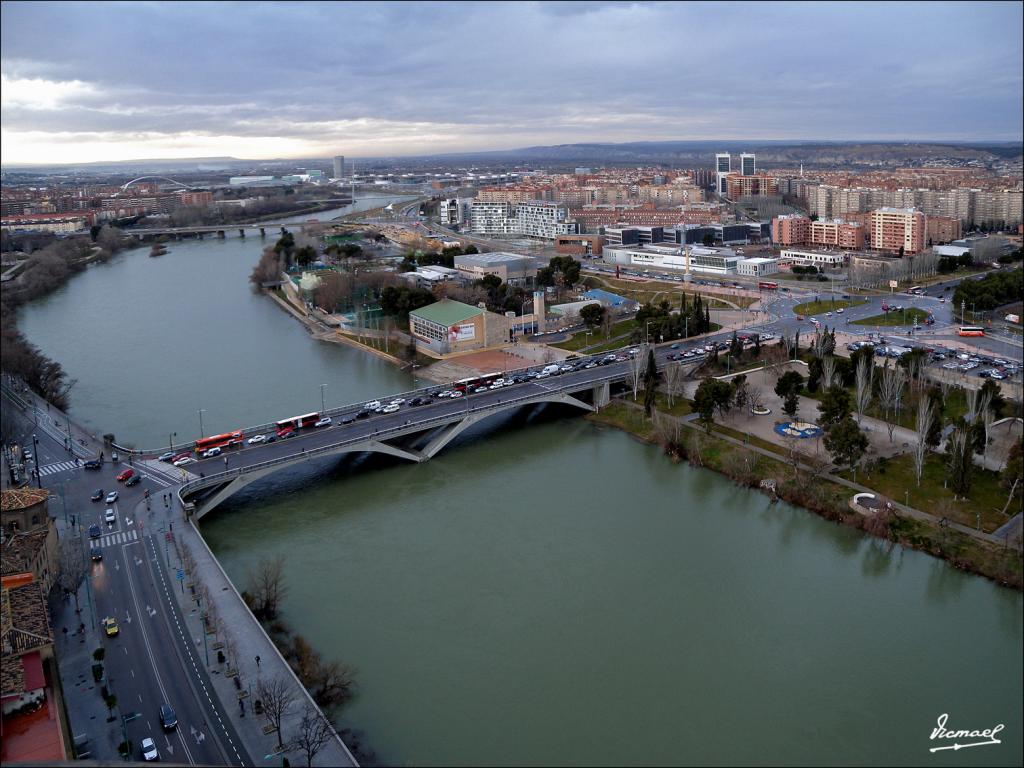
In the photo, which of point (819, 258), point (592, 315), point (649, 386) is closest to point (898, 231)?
point (819, 258)

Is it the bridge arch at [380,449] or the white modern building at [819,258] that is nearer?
the bridge arch at [380,449]

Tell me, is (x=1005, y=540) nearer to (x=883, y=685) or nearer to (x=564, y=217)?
(x=883, y=685)

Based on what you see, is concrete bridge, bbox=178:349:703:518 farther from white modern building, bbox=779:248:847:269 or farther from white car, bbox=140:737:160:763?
white modern building, bbox=779:248:847:269

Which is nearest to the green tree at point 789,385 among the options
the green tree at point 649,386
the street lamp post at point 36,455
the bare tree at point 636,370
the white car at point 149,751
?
the green tree at point 649,386

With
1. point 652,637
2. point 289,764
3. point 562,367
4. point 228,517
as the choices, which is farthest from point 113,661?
point 562,367

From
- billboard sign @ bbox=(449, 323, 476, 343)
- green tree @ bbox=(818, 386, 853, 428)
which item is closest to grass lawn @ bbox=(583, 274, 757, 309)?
billboard sign @ bbox=(449, 323, 476, 343)

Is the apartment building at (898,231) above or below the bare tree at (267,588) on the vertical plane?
above

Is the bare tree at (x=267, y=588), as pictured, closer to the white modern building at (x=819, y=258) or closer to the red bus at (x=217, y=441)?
the red bus at (x=217, y=441)
